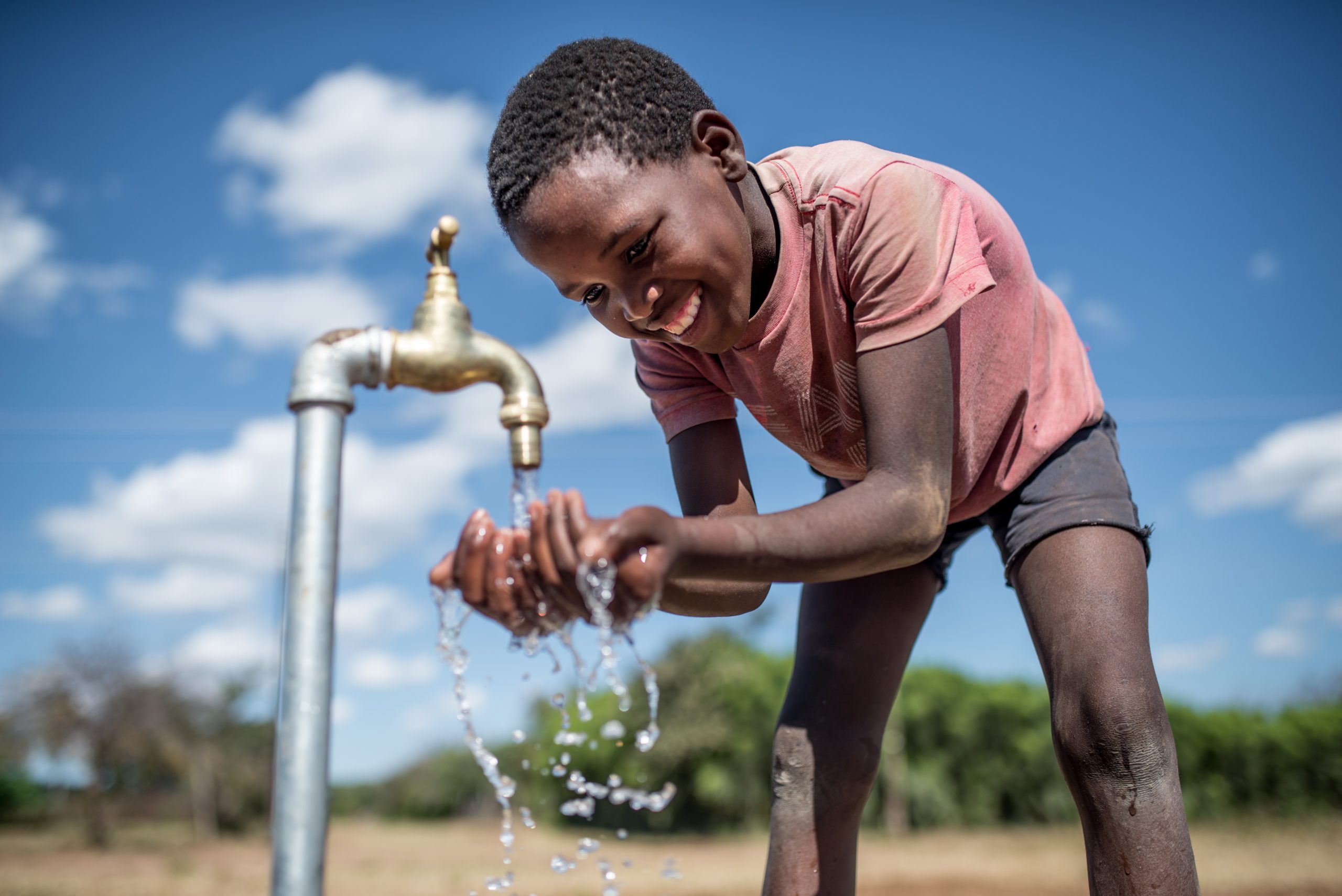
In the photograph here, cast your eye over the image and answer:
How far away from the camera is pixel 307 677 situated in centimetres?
136

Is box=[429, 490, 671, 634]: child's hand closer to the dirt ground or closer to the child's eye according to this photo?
the child's eye

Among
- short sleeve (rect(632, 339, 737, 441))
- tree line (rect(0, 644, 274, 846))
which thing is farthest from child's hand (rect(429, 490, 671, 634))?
tree line (rect(0, 644, 274, 846))

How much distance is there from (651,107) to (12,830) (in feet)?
64.1

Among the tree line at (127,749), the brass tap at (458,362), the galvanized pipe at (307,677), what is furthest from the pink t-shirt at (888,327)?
the tree line at (127,749)

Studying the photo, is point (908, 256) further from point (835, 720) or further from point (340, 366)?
point (835, 720)

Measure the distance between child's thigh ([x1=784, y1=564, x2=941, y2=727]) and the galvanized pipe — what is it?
3.97 ft

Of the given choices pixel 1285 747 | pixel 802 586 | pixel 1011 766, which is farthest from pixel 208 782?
pixel 1285 747

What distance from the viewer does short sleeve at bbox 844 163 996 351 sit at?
5.37 feet

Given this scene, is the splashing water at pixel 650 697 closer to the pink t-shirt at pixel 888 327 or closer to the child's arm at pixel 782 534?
the child's arm at pixel 782 534

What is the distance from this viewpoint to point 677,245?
1.66m

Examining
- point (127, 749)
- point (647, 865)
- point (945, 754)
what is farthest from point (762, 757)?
point (127, 749)

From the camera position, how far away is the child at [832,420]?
1.41 metres

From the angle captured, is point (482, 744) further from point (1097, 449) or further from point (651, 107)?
point (1097, 449)

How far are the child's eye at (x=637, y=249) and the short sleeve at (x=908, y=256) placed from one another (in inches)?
15.3
